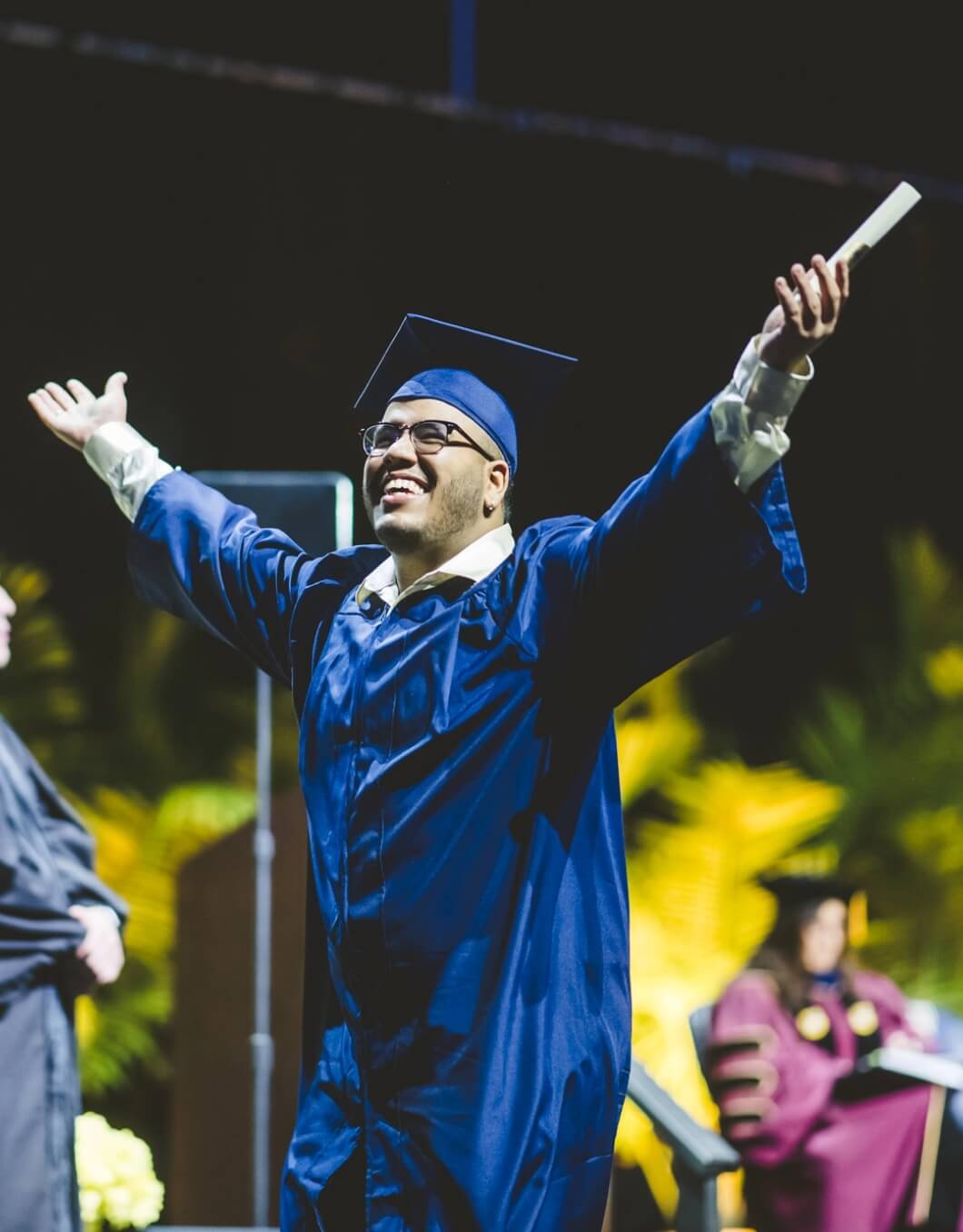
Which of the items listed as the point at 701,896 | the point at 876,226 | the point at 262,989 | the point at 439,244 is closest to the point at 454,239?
the point at 439,244

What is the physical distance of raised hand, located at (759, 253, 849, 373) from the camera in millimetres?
1656

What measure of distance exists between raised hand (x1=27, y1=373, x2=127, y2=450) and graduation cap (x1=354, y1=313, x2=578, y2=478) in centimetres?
42

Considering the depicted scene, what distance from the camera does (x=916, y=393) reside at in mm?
6727

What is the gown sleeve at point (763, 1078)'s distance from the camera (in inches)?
172

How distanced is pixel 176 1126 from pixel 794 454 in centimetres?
383

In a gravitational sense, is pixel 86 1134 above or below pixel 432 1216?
above

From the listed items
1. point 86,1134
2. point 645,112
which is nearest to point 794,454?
point 645,112

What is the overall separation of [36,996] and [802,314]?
188 centimetres

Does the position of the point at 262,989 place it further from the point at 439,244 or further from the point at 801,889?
the point at 439,244

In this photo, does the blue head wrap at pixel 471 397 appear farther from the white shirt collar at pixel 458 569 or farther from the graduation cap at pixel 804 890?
the graduation cap at pixel 804 890

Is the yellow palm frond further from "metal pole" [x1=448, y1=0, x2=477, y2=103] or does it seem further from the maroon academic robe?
"metal pole" [x1=448, y1=0, x2=477, y2=103]

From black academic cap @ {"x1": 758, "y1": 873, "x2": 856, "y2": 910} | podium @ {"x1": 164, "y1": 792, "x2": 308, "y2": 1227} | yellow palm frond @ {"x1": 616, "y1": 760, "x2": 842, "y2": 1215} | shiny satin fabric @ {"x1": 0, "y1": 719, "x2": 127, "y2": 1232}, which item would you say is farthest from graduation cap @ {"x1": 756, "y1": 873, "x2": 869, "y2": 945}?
shiny satin fabric @ {"x1": 0, "y1": 719, "x2": 127, "y2": 1232}

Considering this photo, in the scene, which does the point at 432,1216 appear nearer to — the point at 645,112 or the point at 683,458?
the point at 683,458

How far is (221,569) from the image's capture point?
221cm
